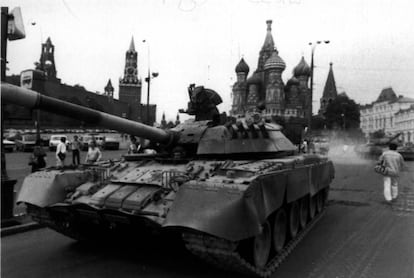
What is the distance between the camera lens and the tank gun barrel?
175 inches

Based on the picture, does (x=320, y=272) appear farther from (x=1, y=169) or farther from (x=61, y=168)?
(x=1, y=169)

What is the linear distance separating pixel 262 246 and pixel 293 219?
1545mm

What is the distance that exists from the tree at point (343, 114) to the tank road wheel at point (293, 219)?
66.3 meters

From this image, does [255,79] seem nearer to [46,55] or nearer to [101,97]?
[101,97]

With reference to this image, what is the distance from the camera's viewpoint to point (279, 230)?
5.82 meters

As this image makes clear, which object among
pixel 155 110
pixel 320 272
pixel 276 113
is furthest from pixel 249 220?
pixel 276 113

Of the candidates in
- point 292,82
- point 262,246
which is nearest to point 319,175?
point 262,246

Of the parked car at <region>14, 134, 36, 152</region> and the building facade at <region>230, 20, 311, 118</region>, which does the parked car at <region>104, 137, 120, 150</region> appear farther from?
the building facade at <region>230, 20, 311, 118</region>

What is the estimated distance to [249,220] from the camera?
419 centimetres

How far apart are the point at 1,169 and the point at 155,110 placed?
64.1 metres

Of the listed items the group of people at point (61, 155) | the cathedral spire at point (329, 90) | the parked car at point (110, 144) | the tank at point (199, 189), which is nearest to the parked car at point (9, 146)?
the parked car at point (110, 144)

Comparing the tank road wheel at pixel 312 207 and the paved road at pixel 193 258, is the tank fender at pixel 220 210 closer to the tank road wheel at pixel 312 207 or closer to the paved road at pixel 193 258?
the paved road at pixel 193 258

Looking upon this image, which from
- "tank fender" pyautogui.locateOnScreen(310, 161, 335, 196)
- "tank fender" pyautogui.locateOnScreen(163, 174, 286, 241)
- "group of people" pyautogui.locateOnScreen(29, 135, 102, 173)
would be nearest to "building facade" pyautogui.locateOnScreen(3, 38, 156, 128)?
"group of people" pyautogui.locateOnScreen(29, 135, 102, 173)

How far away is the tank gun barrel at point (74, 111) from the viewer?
4449mm
